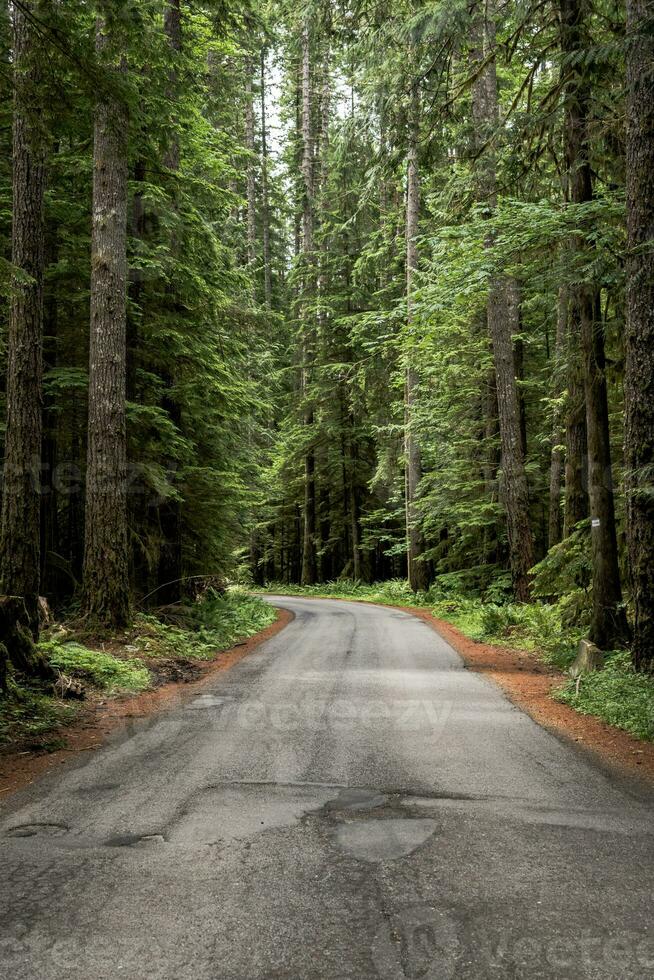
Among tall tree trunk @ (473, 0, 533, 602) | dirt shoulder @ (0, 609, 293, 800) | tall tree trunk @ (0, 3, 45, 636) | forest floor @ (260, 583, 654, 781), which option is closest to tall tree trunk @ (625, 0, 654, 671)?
forest floor @ (260, 583, 654, 781)

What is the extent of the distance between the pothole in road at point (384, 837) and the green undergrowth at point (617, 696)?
338 centimetres

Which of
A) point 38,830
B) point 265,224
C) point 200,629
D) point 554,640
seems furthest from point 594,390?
point 265,224

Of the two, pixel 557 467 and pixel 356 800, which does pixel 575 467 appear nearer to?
pixel 557 467

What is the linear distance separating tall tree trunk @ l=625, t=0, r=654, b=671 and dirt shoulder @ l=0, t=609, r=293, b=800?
5619mm

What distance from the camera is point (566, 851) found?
3.62 metres

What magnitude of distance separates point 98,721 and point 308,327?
94.8 feet

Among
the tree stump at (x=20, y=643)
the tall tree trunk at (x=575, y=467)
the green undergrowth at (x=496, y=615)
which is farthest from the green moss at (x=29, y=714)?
the tall tree trunk at (x=575, y=467)

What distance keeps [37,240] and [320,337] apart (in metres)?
24.8

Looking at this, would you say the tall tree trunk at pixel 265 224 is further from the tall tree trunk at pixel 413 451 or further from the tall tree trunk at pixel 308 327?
the tall tree trunk at pixel 413 451

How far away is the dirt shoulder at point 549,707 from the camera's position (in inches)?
222

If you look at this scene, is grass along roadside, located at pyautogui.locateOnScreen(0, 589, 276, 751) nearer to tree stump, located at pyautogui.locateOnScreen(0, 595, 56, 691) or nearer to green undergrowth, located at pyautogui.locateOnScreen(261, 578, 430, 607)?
tree stump, located at pyautogui.locateOnScreen(0, 595, 56, 691)

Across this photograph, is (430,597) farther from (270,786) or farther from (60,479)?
(270,786)

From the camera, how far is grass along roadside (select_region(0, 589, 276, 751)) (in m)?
6.37

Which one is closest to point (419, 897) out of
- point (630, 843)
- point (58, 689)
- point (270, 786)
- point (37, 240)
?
point (630, 843)
